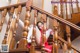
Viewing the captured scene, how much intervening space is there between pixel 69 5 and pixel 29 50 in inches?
94.3

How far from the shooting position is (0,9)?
2998mm

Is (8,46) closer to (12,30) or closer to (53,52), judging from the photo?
(12,30)

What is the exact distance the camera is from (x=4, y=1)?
12.3 ft

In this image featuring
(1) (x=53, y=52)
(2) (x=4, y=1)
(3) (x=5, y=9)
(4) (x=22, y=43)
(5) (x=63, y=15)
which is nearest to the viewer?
(1) (x=53, y=52)

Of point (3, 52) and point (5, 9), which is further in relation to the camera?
point (5, 9)

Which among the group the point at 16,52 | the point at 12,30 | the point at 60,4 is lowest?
the point at 16,52

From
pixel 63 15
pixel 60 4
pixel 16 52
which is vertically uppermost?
pixel 60 4

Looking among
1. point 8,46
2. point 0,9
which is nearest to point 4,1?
point 0,9

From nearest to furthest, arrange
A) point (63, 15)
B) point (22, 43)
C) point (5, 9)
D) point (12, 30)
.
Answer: point (22, 43) < point (12, 30) < point (5, 9) < point (63, 15)

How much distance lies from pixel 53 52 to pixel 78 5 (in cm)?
234

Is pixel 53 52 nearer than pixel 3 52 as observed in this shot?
Yes

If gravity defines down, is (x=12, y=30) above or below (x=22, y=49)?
above

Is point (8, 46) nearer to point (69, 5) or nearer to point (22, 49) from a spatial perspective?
point (22, 49)

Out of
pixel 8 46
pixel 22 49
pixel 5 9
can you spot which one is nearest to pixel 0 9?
pixel 5 9
